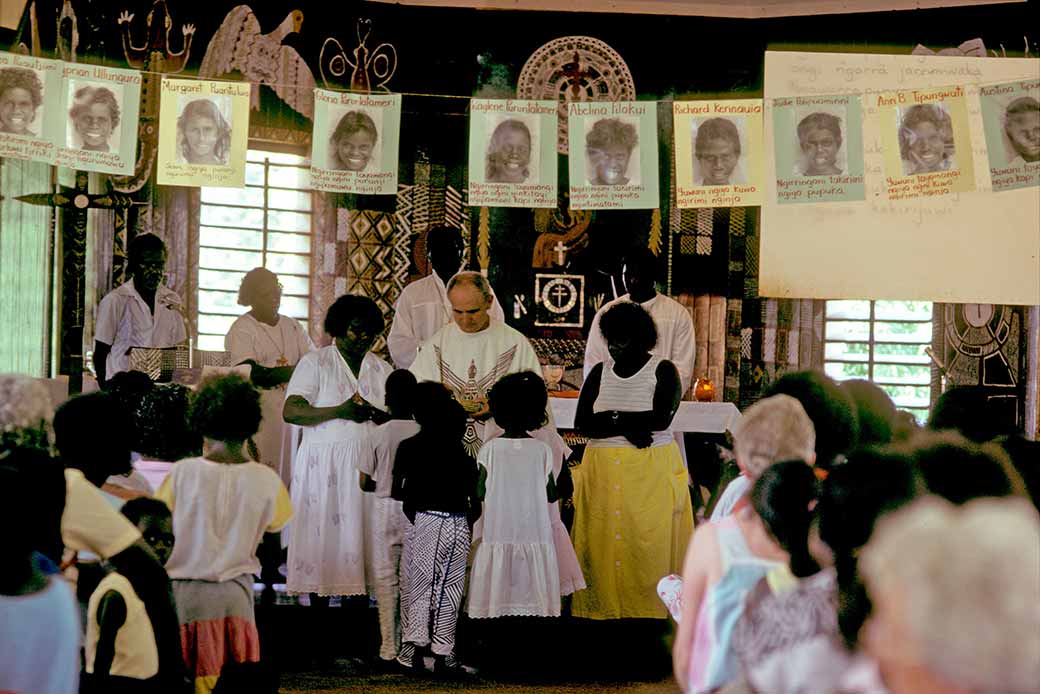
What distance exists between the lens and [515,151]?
7629 mm

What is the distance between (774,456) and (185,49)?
27.7 ft

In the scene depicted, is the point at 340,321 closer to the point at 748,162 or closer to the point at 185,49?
the point at 748,162

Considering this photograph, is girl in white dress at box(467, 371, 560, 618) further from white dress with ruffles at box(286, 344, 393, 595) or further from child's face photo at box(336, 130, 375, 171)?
child's face photo at box(336, 130, 375, 171)

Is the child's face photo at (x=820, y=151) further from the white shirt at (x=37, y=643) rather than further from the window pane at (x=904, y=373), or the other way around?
the window pane at (x=904, y=373)

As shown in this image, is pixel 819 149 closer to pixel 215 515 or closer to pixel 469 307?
pixel 469 307

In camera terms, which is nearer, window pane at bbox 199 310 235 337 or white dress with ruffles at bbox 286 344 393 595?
white dress with ruffles at bbox 286 344 393 595

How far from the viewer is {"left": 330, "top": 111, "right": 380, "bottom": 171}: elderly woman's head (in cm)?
754

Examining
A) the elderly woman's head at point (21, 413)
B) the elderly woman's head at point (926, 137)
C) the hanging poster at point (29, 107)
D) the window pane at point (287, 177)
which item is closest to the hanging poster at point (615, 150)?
the elderly woman's head at point (926, 137)

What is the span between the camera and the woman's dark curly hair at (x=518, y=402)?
6668 millimetres

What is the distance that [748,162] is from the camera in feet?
24.7

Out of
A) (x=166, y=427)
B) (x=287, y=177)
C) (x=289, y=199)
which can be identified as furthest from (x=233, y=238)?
(x=166, y=427)

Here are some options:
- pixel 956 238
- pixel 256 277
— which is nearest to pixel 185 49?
pixel 256 277

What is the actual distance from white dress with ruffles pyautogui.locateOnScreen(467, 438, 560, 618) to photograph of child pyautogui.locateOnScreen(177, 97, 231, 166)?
2.34 m

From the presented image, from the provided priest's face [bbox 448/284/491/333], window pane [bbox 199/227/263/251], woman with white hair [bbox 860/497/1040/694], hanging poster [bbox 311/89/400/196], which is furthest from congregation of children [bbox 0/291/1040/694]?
window pane [bbox 199/227/263/251]
